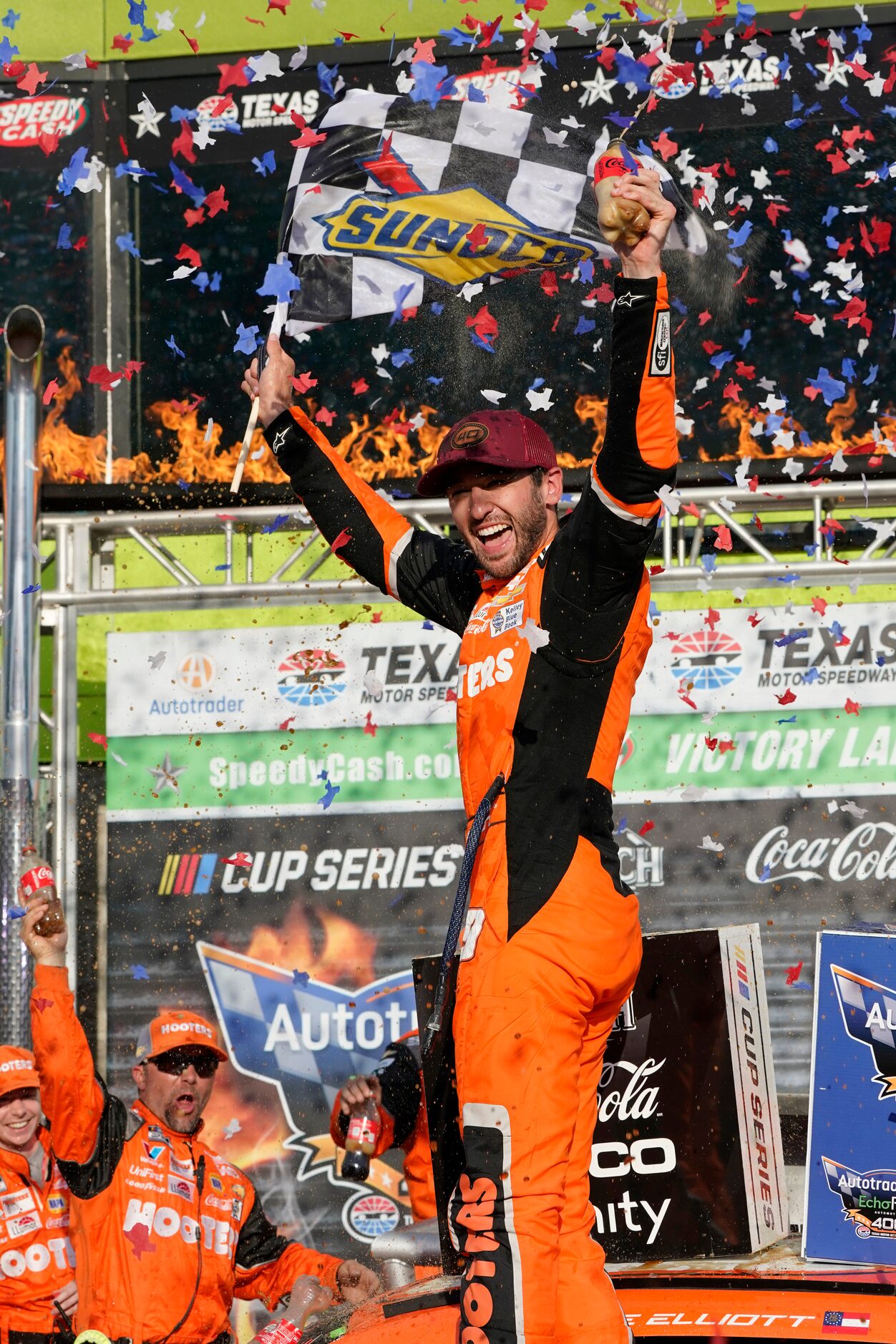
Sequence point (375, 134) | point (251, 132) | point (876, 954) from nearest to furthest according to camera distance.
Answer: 1. point (876, 954)
2. point (375, 134)
3. point (251, 132)

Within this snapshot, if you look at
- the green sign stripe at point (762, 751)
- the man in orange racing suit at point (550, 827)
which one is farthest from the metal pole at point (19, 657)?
the man in orange racing suit at point (550, 827)

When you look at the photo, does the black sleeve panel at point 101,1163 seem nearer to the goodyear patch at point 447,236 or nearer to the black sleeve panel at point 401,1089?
the black sleeve panel at point 401,1089

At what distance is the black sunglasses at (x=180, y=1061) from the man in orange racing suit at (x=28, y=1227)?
17.0 inches

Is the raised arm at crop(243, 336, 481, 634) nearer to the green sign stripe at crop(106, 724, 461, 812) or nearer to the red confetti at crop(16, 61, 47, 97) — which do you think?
the green sign stripe at crop(106, 724, 461, 812)

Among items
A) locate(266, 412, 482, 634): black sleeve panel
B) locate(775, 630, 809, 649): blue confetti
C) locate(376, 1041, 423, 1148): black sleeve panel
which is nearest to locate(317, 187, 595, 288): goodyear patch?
locate(775, 630, 809, 649): blue confetti

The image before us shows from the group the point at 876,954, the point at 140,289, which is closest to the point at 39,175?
the point at 140,289

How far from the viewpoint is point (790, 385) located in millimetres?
9250

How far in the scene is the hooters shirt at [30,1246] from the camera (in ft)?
17.7

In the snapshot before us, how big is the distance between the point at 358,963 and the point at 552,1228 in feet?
16.8

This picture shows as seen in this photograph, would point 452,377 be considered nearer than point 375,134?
No

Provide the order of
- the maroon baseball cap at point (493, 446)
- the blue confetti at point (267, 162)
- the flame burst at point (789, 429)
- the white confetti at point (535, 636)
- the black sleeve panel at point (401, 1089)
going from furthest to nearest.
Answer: the blue confetti at point (267, 162) < the flame burst at point (789, 429) < the black sleeve panel at point (401, 1089) < the maroon baseball cap at point (493, 446) < the white confetti at point (535, 636)

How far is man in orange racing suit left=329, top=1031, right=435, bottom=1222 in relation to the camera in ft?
16.1

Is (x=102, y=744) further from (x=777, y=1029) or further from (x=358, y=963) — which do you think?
(x=777, y=1029)

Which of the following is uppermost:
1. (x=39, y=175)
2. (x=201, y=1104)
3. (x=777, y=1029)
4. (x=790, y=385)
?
(x=39, y=175)
